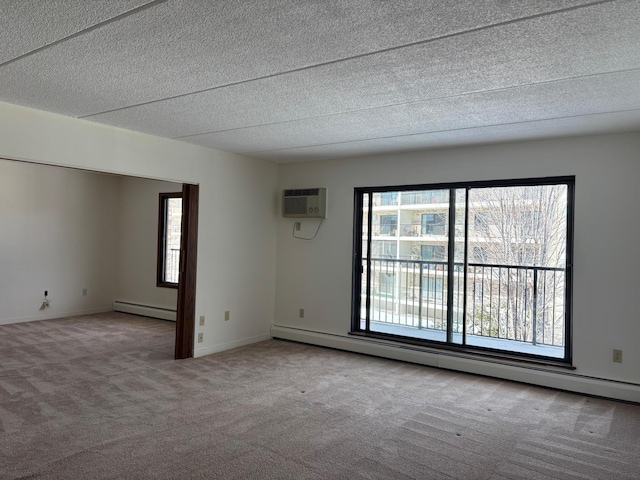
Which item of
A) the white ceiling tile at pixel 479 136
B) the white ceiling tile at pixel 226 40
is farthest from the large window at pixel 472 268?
the white ceiling tile at pixel 226 40

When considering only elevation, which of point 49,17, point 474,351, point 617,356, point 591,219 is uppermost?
point 49,17

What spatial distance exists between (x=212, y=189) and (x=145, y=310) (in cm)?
320

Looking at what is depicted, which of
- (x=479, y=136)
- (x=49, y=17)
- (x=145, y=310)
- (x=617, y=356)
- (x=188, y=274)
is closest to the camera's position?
(x=49, y=17)

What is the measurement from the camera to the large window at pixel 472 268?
14.5 feet

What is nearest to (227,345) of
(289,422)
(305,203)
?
(305,203)

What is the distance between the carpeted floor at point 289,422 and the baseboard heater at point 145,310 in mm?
2136

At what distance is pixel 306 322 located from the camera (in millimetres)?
5781

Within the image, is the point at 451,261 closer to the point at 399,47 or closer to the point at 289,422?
the point at 289,422

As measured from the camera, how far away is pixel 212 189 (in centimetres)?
520

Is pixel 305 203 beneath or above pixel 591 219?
above

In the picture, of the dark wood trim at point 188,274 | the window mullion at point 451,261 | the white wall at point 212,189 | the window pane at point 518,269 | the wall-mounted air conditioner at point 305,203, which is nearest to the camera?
the white wall at point 212,189

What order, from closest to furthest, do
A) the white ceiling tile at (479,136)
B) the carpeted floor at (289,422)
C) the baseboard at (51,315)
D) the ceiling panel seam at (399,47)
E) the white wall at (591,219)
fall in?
the ceiling panel seam at (399,47) → the carpeted floor at (289,422) → the white ceiling tile at (479,136) → the white wall at (591,219) → the baseboard at (51,315)

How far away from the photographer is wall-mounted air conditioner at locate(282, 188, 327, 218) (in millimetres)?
5570

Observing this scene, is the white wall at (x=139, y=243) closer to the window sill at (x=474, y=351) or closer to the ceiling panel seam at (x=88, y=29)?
the window sill at (x=474, y=351)
